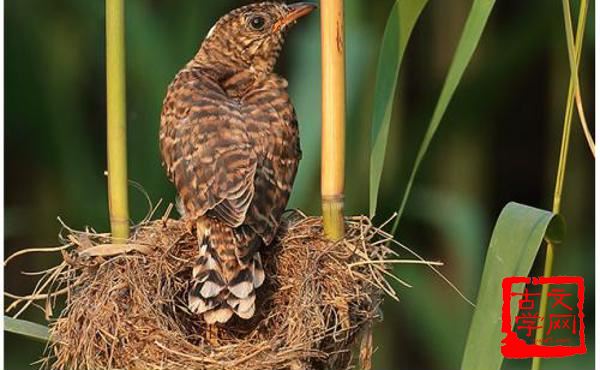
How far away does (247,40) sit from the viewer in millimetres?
3477

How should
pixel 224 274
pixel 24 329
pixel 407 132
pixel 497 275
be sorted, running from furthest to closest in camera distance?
pixel 407 132
pixel 224 274
pixel 24 329
pixel 497 275

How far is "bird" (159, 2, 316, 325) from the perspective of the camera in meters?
2.95

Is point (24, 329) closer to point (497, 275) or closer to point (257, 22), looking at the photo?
point (497, 275)

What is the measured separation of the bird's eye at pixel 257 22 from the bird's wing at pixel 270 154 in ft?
1.01

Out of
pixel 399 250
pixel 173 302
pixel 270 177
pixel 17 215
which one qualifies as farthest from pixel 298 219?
pixel 17 215

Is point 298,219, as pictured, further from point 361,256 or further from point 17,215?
point 17,215

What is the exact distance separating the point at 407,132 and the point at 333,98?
4.72 ft

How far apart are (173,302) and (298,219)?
1.15 ft

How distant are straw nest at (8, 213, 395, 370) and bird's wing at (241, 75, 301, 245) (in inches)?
3.0

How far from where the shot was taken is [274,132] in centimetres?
308

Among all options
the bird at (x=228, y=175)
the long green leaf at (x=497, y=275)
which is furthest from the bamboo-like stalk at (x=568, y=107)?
the bird at (x=228, y=175)

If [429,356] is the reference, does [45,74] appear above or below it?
above

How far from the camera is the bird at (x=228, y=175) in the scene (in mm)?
2949

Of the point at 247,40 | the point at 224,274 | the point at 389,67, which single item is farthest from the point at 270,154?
the point at 247,40
